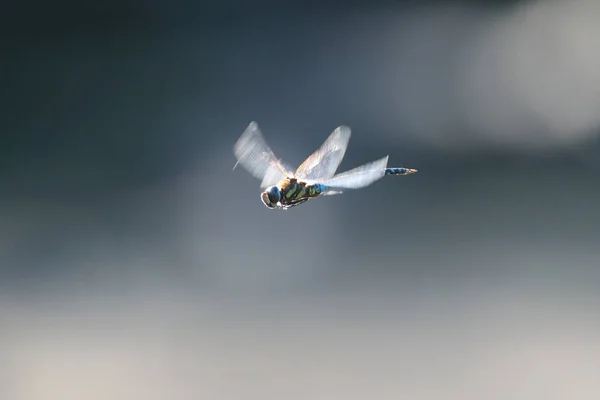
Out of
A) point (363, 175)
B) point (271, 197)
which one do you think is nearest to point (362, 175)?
point (363, 175)

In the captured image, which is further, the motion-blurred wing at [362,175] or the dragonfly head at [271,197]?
the dragonfly head at [271,197]

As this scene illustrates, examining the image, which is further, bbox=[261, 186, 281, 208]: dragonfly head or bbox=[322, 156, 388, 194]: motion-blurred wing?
bbox=[261, 186, 281, 208]: dragonfly head

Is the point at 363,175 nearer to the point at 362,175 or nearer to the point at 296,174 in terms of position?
the point at 362,175

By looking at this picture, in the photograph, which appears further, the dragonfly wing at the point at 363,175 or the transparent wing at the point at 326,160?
the transparent wing at the point at 326,160

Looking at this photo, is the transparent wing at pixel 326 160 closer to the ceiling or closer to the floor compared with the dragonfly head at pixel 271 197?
closer to the ceiling

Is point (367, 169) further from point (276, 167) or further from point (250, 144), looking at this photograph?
point (276, 167)
